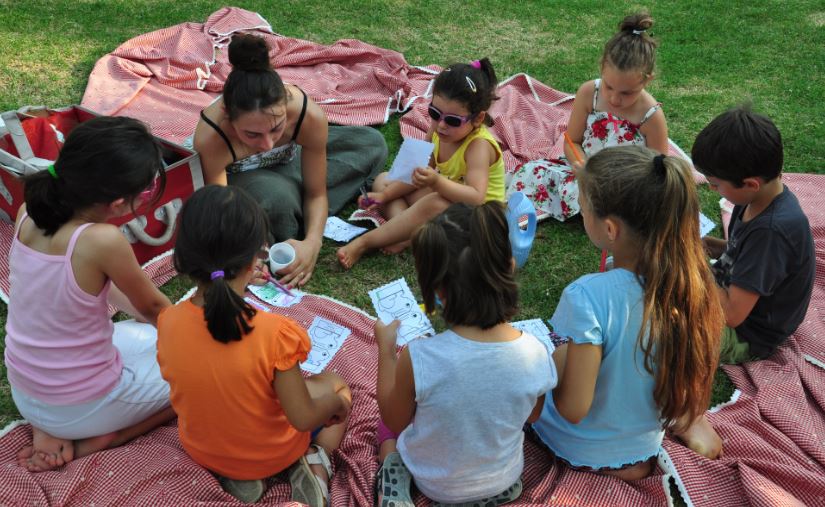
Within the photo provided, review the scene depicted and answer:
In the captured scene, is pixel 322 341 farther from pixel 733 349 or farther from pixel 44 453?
pixel 733 349

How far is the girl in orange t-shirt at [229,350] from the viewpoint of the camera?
2.05 m

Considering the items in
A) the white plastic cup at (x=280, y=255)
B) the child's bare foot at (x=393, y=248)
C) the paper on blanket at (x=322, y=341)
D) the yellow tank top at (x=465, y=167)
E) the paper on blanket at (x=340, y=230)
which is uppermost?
the yellow tank top at (x=465, y=167)

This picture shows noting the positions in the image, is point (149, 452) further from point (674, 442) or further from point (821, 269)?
point (821, 269)

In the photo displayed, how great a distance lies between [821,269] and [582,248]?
4.28ft

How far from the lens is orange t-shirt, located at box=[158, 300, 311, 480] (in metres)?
2.10

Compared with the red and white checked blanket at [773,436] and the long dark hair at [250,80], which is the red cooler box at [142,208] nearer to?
the long dark hair at [250,80]

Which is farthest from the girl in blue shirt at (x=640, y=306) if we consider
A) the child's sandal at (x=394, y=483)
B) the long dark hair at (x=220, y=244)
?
the long dark hair at (x=220, y=244)

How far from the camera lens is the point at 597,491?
2.45 meters

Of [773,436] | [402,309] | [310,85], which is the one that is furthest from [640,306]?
[310,85]

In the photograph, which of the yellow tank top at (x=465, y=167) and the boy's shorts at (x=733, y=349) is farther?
the yellow tank top at (x=465, y=167)

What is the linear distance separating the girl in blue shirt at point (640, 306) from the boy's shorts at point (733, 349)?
94cm

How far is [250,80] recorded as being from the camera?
10.6 ft

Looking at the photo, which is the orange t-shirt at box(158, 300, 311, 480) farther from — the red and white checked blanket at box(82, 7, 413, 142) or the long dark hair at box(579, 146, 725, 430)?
the red and white checked blanket at box(82, 7, 413, 142)

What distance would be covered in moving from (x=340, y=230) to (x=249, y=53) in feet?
4.07
